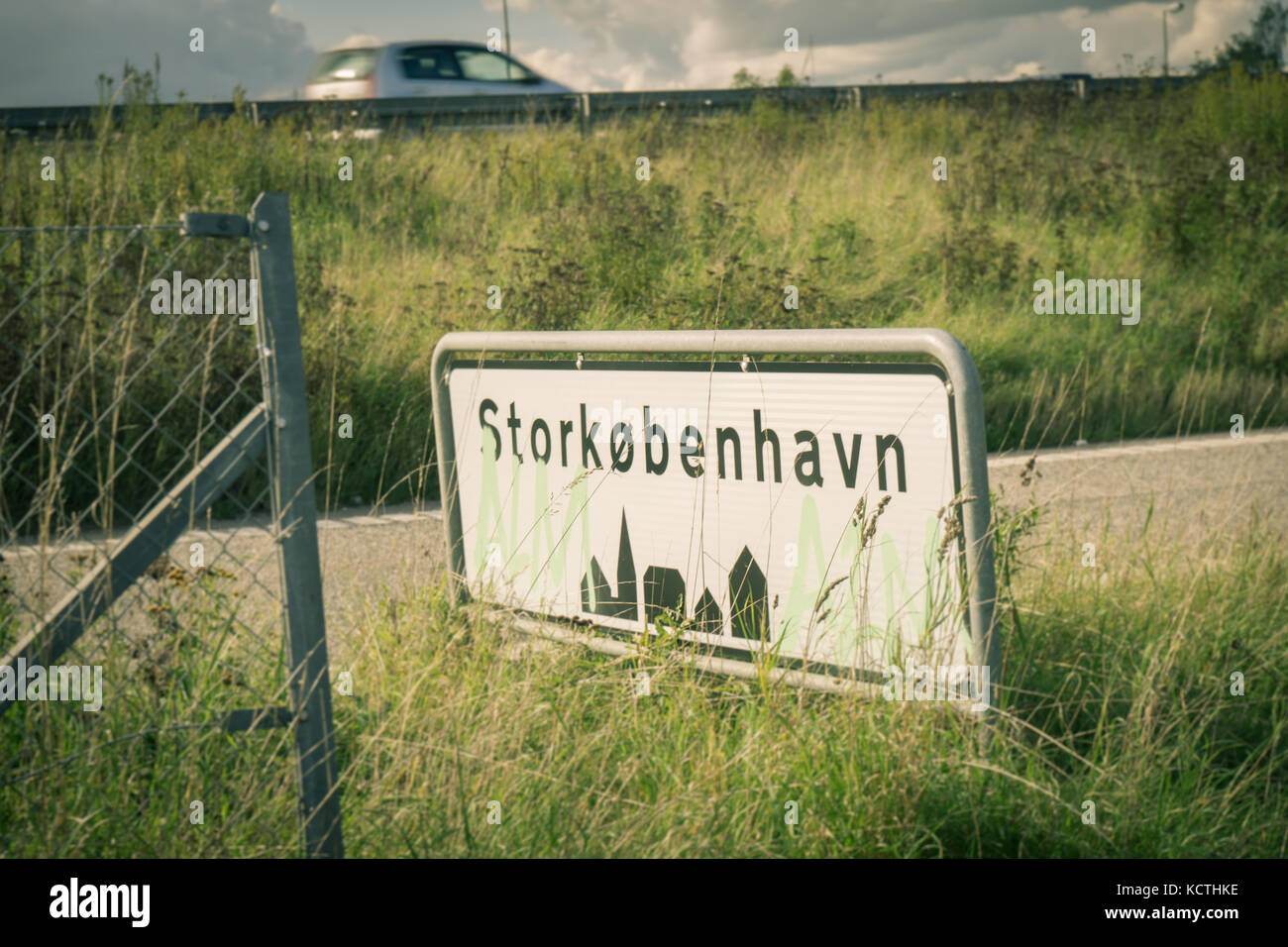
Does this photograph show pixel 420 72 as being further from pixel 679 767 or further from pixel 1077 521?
pixel 679 767

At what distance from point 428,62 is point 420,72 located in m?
0.33

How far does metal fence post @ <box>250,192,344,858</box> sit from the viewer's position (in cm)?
221

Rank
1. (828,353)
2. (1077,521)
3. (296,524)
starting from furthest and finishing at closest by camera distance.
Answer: (1077,521), (828,353), (296,524)

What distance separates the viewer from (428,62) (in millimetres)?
16500

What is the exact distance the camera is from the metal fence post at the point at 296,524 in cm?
221

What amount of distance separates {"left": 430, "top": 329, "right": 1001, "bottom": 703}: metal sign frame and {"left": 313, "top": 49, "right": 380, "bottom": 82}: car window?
538 inches

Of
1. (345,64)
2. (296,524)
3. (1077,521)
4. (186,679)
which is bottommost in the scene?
(1077,521)

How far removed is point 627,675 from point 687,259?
7043mm

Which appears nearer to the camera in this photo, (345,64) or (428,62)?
(345,64)

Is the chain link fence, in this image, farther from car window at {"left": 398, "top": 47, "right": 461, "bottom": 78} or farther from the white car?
car window at {"left": 398, "top": 47, "right": 461, "bottom": 78}

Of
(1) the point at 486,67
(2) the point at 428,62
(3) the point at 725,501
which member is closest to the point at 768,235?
(3) the point at 725,501

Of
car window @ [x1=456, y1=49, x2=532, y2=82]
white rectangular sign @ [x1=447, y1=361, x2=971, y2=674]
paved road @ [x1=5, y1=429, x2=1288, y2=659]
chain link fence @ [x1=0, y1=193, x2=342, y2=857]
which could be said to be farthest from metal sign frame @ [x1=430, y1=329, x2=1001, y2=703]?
car window @ [x1=456, y1=49, x2=532, y2=82]

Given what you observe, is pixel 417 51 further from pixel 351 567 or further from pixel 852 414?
pixel 852 414

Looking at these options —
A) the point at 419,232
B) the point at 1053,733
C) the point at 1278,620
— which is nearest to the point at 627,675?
the point at 1053,733
